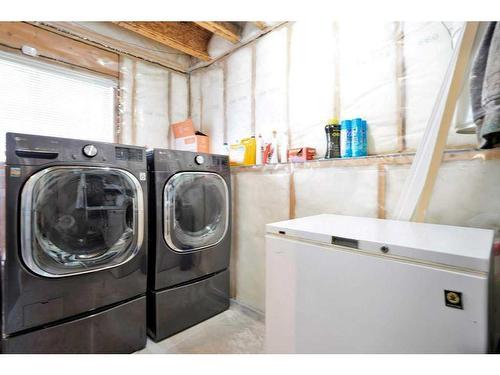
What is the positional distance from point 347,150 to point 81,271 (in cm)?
166

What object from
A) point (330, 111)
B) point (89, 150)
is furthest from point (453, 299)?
point (89, 150)

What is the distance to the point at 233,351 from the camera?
1524 millimetres

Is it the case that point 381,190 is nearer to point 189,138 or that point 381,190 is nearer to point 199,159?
point 199,159

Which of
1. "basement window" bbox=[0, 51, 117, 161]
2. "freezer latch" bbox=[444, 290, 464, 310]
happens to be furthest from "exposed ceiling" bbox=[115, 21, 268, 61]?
"freezer latch" bbox=[444, 290, 464, 310]

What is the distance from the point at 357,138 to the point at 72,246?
1722 mm

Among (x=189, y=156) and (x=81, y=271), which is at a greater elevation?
(x=189, y=156)

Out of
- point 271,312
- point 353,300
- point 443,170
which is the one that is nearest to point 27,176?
point 271,312

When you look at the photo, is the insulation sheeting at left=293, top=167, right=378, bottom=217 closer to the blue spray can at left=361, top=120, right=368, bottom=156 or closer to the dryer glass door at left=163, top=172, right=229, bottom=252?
the blue spray can at left=361, top=120, right=368, bottom=156

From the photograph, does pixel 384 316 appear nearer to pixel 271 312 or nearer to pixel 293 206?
pixel 271 312

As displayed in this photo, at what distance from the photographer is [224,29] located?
80.5 inches

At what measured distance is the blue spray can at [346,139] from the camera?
1486 millimetres

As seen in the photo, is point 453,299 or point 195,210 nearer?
point 453,299

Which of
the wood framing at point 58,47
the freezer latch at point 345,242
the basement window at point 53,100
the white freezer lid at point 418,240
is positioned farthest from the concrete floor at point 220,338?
the wood framing at point 58,47

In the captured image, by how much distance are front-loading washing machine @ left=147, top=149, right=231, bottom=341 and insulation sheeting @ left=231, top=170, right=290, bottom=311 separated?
14 cm
